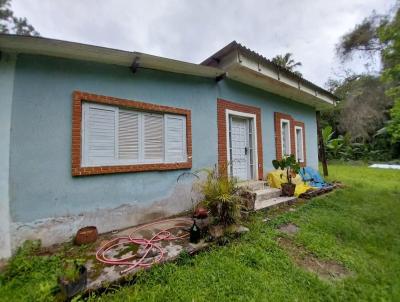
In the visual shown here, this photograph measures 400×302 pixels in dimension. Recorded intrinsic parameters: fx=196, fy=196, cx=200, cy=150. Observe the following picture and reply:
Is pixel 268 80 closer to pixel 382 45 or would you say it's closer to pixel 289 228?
pixel 289 228

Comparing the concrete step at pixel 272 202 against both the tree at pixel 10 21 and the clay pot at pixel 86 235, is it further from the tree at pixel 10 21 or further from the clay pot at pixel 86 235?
the tree at pixel 10 21

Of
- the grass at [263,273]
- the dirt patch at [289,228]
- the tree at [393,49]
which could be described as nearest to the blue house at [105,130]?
the grass at [263,273]

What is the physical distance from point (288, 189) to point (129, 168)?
4.83 meters

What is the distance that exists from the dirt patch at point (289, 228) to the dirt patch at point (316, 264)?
54 centimetres

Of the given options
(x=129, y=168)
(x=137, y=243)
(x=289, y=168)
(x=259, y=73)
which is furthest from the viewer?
(x=289, y=168)

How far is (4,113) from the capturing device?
3.06m

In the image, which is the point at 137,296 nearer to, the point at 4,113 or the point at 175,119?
the point at 4,113

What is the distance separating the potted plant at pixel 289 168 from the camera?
6.21 metres

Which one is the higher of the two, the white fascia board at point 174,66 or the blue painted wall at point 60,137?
the white fascia board at point 174,66

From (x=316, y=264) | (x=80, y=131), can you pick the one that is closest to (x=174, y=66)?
(x=80, y=131)

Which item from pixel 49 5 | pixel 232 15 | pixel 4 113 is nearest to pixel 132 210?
pixel 4 113

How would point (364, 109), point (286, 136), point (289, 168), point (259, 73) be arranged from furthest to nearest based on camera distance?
point (364, 109) < point (286, 136) < point (289, 168) < point (259, 73)

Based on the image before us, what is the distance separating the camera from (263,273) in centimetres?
273

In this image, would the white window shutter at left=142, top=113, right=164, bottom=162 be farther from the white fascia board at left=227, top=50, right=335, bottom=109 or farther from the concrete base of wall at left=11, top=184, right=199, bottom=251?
the white fascia board at left=227, top=50, right=335, bottom=109
